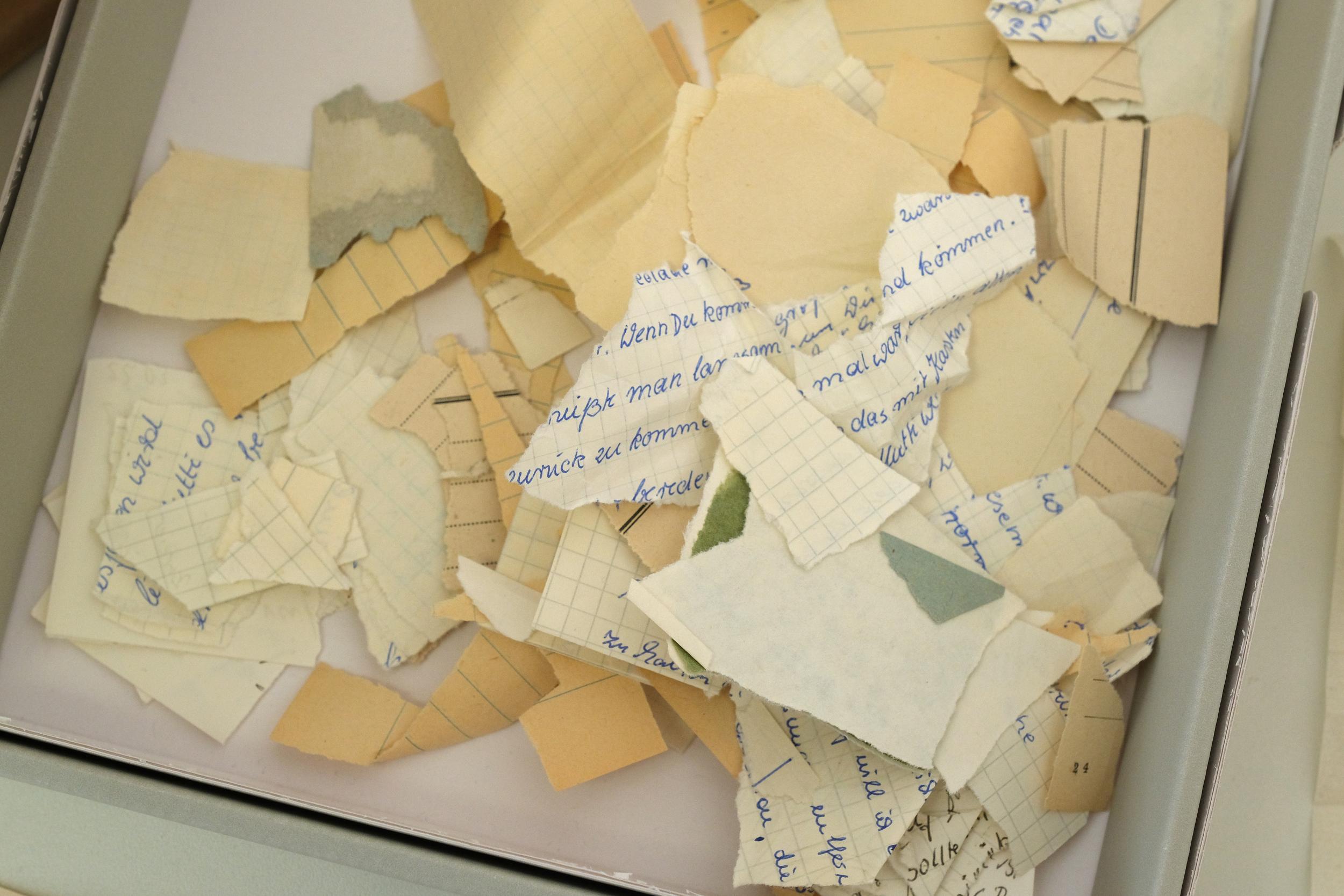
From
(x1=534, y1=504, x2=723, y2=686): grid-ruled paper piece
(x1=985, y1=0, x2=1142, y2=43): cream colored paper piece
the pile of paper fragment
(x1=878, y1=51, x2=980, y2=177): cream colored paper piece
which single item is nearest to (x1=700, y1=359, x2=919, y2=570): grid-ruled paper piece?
the pile of paper fragment

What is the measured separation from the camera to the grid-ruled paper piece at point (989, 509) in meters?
0.74

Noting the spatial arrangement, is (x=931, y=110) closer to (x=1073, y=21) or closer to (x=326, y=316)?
(x=1073, y=21)

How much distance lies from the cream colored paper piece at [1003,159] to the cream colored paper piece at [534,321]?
32 cm

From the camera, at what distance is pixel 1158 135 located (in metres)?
0.78

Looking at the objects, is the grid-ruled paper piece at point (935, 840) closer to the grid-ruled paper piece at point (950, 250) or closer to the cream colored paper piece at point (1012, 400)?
the cream colored paper piece at point (1012, 400)

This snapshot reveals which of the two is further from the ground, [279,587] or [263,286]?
[263,286]

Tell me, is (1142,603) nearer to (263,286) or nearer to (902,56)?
(902,56)

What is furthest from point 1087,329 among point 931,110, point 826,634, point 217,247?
point 217,247

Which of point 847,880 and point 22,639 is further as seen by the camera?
point 22,639

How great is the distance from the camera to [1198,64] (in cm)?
80

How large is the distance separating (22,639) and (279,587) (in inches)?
8.4

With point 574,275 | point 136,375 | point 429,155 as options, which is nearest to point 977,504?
point 574,275

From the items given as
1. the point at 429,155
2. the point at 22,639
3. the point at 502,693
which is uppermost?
the point at 429,155

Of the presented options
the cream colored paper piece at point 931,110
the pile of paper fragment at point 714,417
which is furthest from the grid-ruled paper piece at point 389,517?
the cream colored paper piece at point 931,110
